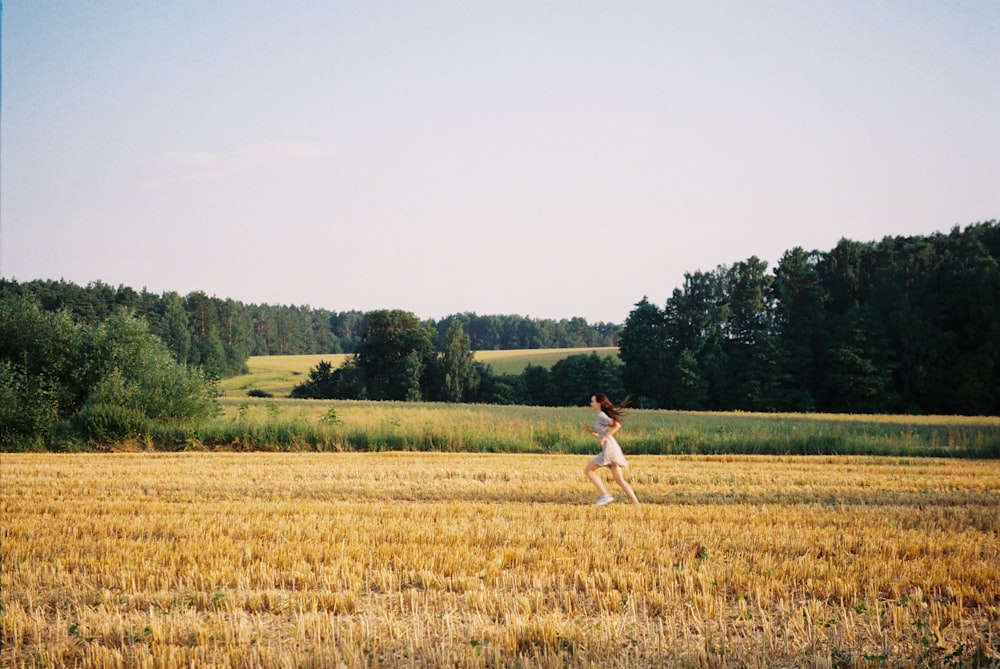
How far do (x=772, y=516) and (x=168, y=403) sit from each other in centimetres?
2362

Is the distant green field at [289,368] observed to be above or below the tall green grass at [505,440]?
above

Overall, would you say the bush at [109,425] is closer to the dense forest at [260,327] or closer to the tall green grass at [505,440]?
the tall green grass at [505,440]

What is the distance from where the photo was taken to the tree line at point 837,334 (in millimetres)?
56938

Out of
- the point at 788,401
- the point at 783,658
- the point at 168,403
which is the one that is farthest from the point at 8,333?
the point at 788,401

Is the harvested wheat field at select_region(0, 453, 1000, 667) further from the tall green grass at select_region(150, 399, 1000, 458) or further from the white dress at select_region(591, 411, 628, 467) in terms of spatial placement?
the tall green grass at select_region(150, 399, 1000, 458)

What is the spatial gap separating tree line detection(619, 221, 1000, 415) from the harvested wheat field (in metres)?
50.4

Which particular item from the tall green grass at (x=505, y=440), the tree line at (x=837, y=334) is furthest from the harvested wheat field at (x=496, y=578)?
the tree line at (x=837, y=334)

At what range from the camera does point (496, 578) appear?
704 cm

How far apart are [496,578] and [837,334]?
6235 cm

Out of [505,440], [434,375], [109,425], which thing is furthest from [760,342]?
[109,425]

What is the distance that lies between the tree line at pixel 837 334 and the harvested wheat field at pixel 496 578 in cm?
5041

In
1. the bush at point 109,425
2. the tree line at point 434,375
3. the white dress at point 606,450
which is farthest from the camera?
the tree line at point 434,375

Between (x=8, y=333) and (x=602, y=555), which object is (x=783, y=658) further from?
(x=8, y=333)

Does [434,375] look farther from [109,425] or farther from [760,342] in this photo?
[109,425]
